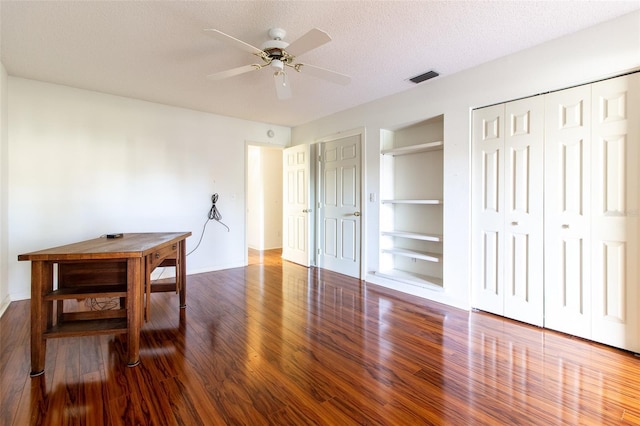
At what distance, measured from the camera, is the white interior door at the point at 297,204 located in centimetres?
493

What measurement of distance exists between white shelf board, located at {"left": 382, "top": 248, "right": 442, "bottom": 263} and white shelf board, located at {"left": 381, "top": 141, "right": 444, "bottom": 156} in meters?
1.25

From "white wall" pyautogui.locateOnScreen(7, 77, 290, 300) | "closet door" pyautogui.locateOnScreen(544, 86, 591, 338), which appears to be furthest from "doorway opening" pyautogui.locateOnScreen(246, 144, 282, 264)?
"closet door" pyautogui.locateOnScreen(544, 86, 591, 338)

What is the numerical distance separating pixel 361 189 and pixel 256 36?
2.34m

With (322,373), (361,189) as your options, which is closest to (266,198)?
(361,189)

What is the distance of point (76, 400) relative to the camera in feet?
5.25

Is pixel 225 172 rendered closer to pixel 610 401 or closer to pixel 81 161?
pixel 81 161

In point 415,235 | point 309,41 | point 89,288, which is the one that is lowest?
point 89,288

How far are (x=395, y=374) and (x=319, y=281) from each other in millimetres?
2251

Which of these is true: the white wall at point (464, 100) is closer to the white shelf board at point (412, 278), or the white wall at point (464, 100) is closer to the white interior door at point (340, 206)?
the white shelf board at point (412, 278)

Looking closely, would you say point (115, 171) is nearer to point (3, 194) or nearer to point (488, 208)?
point (3, 194)

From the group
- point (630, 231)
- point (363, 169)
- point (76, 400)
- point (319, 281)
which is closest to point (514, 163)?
point (630, 231)

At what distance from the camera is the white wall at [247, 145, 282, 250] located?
673cm

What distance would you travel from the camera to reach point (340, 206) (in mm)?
4543

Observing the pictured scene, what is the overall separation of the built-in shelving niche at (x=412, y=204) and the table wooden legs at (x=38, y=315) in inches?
127
